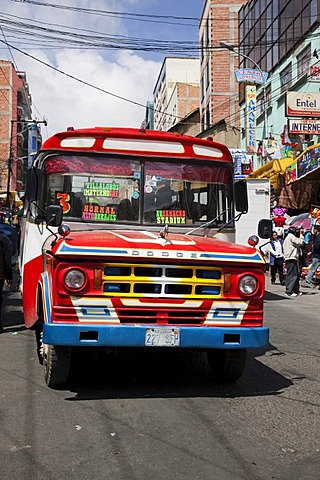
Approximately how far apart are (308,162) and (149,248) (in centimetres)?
1617

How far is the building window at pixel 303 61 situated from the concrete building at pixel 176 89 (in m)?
40.7

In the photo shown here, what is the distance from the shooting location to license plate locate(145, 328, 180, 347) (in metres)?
5.51

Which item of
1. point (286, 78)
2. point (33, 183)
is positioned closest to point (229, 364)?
point (33, 183)

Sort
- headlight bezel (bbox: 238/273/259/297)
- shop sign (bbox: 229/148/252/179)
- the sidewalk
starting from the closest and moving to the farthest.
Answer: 1. headlight bezel (bbox: 238/273/259/297)
2. the sidewalk
3. shop sign (bbox: 229/148/252/179)

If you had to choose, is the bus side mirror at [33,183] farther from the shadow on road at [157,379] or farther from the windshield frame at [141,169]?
the shadow on road at [157,379]

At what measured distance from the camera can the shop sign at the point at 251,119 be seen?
32812 millimetres

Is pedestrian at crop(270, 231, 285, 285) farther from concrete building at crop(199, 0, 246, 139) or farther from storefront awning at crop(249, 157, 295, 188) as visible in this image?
concrete building at crop(199, 0, 246, 139)

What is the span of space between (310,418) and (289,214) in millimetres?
22561

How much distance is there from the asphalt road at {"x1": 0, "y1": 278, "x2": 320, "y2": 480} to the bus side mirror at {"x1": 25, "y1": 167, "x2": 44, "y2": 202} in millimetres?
1993

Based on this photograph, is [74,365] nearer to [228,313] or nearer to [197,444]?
[228,313]

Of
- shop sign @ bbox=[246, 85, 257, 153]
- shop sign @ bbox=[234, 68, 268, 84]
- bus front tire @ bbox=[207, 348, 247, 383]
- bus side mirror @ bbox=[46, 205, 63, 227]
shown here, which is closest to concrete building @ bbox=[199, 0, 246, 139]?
shop sign @ bbox=[246, 85, 257, 153]

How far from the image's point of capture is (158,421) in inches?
202

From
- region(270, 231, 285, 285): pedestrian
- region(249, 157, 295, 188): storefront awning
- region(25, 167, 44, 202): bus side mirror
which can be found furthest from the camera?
region(249, 157, 295, 188): storefront awning

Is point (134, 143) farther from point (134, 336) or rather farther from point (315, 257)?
point (315, 257)
